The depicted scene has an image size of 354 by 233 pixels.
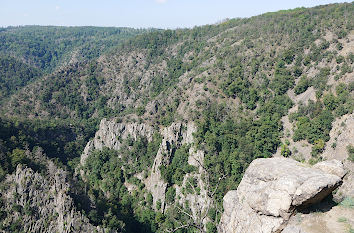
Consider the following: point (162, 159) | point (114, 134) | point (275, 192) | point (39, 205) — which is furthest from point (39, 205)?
point (275, 192)

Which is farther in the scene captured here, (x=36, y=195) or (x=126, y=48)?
(x=126, y=48)

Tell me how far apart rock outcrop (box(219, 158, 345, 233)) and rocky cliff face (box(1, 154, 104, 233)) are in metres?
40.1

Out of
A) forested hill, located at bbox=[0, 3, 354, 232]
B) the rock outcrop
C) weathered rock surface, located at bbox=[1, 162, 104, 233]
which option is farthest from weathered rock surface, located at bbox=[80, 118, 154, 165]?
the rock outcrop

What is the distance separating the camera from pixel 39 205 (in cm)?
5488

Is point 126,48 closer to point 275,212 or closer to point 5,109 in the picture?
point 5,109

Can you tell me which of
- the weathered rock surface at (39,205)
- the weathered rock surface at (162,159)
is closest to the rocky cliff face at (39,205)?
the weathered rock surface at (39,205)

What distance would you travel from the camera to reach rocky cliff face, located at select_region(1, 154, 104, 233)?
51541mm

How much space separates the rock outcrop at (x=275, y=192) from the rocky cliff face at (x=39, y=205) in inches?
1580

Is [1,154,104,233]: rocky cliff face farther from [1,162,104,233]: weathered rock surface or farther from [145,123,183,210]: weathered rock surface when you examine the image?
[145,123,183,210]: weathered rock surface

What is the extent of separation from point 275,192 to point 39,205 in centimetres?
5240

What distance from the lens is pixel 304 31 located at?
106750mm

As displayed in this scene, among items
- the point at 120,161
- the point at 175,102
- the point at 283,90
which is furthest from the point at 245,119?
the point at 120,161

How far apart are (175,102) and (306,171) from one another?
3213 inches

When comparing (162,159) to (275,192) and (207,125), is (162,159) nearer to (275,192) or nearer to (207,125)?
(207,125)
